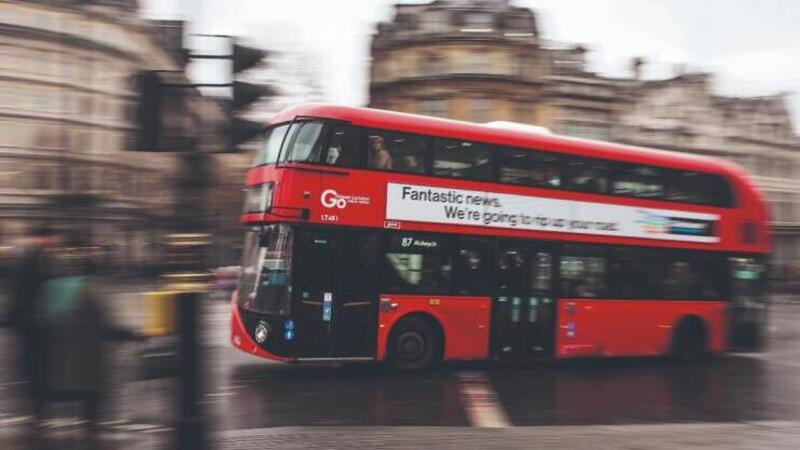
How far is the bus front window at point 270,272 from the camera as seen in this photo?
1108 cm

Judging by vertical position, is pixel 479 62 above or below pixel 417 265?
above

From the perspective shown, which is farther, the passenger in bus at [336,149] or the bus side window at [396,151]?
the bus side window at [396,151]

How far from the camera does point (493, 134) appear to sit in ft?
41.1

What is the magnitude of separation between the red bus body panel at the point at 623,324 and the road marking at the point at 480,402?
5.65ft

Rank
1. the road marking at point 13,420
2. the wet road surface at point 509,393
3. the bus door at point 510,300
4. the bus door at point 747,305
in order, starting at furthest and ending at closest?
the bus door at point 747,305
the bus door at point 510,300
the wet road surface at point 509,393
the road marking at point 13,420

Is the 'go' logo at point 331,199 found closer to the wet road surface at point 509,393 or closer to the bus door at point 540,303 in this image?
the wet road surface at point 509,393

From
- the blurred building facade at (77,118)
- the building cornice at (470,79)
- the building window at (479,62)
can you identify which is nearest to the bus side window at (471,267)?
the blurred building facade at (77,118)

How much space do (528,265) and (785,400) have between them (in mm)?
3974

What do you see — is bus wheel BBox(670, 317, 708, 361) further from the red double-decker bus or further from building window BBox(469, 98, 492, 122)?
building window BBox(469, 98, 492, 122)

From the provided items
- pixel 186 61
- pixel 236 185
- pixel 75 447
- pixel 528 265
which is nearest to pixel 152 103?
pixel 186 61

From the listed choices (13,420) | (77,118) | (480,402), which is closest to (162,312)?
(13,420)

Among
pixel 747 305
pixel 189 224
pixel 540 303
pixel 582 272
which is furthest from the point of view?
pixel 747 305

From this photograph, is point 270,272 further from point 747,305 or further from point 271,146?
point 747,305

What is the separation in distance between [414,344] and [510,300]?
1707 mm
